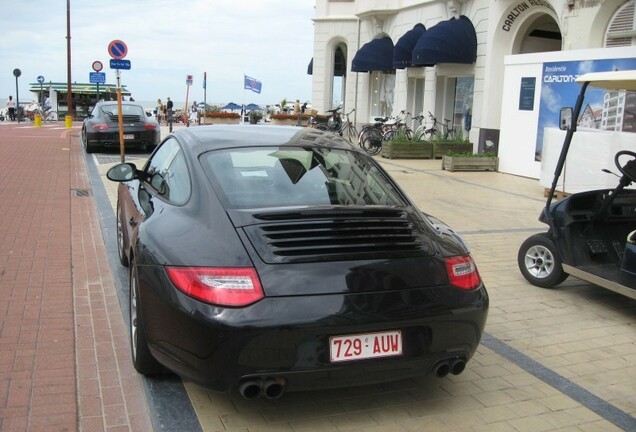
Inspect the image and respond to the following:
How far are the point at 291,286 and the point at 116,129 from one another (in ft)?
53.6

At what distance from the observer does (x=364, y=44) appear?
2697 centimetres

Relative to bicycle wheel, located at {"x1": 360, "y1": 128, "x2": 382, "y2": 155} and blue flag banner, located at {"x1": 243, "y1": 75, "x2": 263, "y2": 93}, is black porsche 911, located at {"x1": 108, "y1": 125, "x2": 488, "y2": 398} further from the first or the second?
blue flag banner, located at {"x1": 243, "y1": 75, "x2": 263, "y2": 93}

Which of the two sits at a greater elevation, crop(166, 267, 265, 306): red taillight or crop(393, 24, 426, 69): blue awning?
crop(393, 24, 426, 69): blue awning

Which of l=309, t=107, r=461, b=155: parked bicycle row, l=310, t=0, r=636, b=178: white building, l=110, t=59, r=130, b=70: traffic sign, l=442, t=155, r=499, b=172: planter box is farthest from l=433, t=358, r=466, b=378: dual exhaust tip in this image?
l=309, t=107, r=461, b=155: parked bicycle row

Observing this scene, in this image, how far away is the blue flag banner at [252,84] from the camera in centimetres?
3556

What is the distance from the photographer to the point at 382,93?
27578 millimetres

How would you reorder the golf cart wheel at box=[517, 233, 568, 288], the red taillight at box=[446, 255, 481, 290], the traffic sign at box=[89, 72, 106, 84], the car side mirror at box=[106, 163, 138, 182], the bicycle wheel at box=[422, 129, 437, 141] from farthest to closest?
the traffic sign at box=[89, 72, 106, 84]
the bicycle wheel at box=[422, 129, 437, 141]
the golf cart wheel at box=[517, 233, 568, 288]
the car side mirror at box=[106, 163, 138, 182]
the red taillight at box=[446, 255, 481, 290]

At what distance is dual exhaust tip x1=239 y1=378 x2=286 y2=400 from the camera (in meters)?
3.09

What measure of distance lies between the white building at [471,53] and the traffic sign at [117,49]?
28.1ft

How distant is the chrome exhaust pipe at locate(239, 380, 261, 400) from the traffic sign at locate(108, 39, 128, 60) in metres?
13.5

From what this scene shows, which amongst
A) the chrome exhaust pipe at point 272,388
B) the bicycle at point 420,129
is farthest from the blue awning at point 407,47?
the chrome exhaust pipe at point 272,388

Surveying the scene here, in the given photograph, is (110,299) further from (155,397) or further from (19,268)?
(155,397)

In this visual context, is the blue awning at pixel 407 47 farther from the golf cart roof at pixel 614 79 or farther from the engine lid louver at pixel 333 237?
the engine lid louver at pixel 333 237

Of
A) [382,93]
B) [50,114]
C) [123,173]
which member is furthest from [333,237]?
[50,114]
